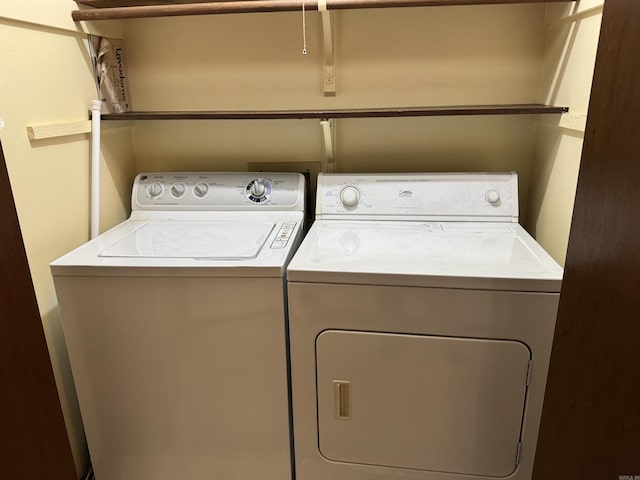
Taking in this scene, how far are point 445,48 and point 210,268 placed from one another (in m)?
1.20

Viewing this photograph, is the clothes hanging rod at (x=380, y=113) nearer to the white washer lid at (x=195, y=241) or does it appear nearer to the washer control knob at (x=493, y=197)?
the washer control knob at (x=493, y=197)

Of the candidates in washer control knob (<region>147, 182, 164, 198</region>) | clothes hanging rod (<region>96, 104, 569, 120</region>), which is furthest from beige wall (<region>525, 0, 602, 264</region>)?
washer control knob (<region>147, 182, 164, 198</region>)

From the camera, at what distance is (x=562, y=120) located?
4.99 ft

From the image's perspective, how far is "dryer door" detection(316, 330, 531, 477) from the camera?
1268mm

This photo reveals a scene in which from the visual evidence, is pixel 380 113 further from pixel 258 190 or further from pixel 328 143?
pixel 258 190

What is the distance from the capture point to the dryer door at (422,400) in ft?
4.16

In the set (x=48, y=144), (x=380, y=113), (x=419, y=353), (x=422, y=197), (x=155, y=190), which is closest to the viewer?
(x=419, y=353)

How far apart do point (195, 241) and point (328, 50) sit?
847 millimetres

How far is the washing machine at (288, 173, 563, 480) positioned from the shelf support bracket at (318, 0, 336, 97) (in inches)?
24.8

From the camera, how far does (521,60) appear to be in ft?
5.61

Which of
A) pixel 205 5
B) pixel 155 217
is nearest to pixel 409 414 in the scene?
pixel 155 217

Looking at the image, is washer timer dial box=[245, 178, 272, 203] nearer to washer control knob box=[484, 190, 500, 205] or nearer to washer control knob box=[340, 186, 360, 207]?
washer control knob box=[340, 186, 360, 207]

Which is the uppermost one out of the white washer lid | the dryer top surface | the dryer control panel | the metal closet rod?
the metal closet rod

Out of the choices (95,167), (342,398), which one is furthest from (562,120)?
(95,167)
